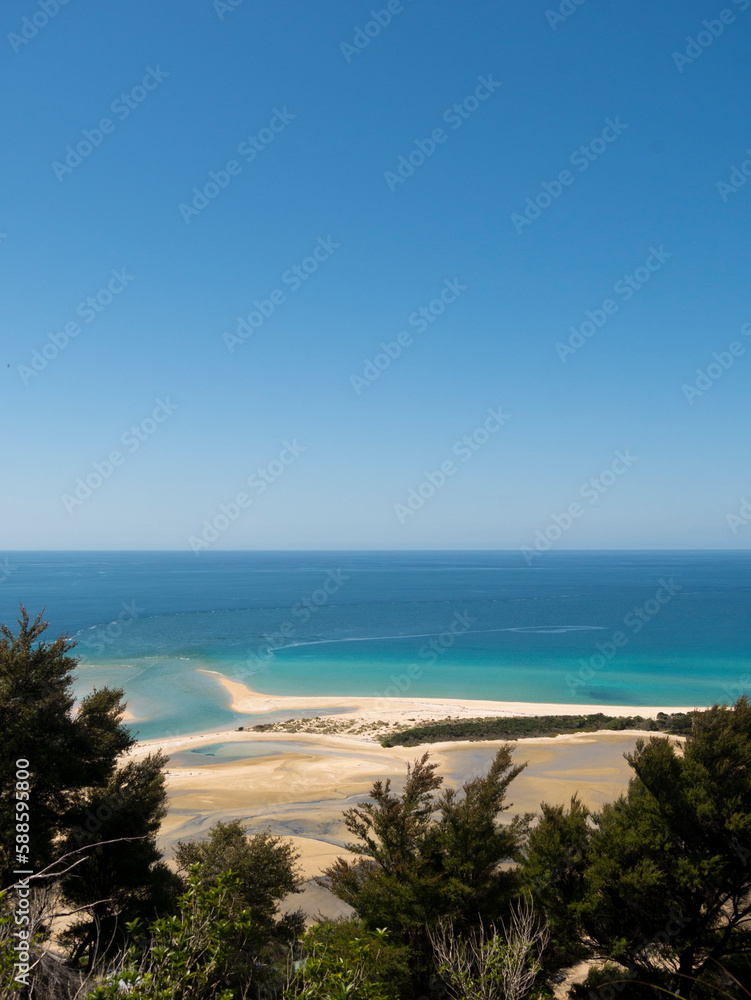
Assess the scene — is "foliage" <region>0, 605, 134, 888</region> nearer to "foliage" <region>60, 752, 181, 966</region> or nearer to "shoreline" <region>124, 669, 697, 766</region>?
"foliage" <region>60, 752, 181, 966</region>

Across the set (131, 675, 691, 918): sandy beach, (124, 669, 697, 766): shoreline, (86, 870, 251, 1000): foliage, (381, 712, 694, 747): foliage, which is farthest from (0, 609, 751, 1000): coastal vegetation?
(381, 712, 694, 747): foliage

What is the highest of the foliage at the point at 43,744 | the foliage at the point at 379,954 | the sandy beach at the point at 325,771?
the foliage at the point at 43,744

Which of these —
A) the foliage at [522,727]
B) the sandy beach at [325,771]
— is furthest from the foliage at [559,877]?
the foliage at [522,727]

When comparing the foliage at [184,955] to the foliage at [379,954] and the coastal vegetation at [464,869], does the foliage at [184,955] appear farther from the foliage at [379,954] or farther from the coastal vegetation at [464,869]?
the coastal vegetation at [464,869]

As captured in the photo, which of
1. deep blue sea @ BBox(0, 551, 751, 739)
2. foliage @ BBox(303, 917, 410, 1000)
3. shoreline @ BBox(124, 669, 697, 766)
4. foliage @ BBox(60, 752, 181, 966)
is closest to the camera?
foliage @ BBox(303, 917, 410, 1000)

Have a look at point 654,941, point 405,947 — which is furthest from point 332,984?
point 654,941

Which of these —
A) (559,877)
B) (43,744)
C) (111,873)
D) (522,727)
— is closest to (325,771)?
(522,727)
